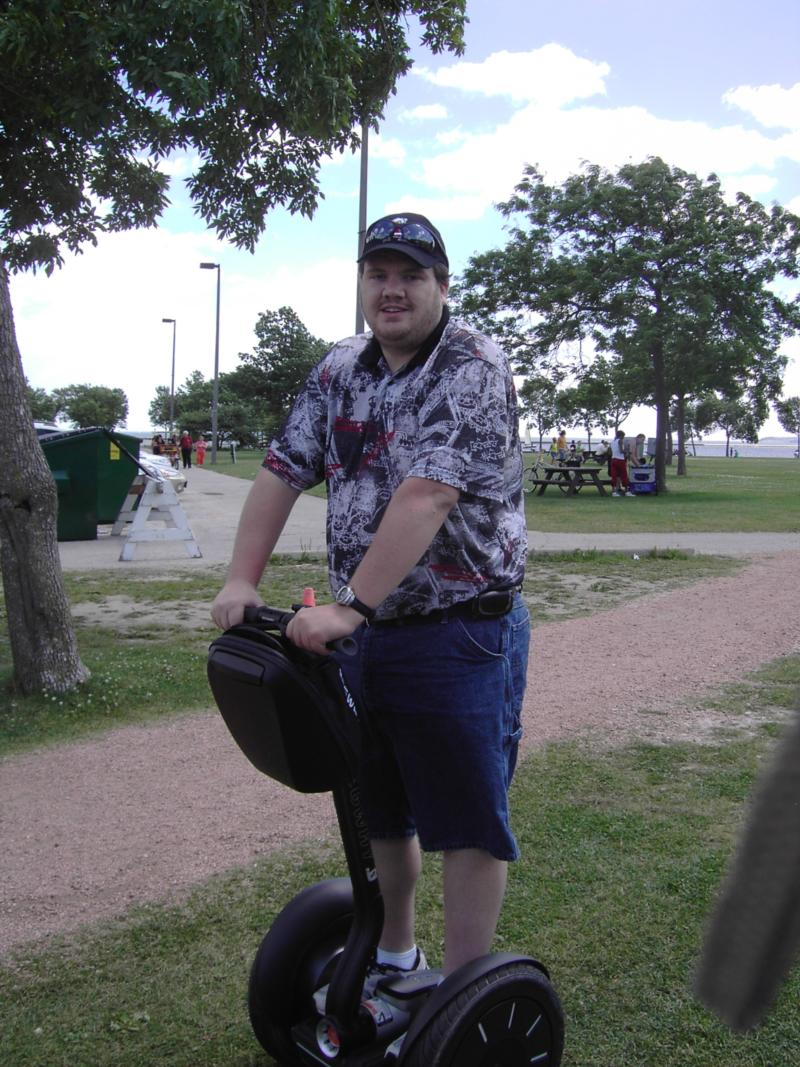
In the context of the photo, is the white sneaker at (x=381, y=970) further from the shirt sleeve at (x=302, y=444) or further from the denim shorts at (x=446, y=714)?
the shirt sleeve at (x=302, y=444)

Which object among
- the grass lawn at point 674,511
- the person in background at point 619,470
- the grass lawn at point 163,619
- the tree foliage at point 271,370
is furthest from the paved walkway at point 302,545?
the tree foliage at point 271,370

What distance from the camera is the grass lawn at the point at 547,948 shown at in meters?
2.67

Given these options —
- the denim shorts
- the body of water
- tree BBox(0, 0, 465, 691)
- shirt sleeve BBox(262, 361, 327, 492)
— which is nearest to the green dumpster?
tree BBox(0, 0, 465, 691)

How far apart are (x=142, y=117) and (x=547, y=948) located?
5.33 metres

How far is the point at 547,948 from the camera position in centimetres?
311

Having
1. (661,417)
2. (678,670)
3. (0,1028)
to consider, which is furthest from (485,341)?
(661,417)

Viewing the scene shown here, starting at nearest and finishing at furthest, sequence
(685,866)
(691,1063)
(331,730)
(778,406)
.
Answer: (331,730)
(691,1063)
(685,866)
(778,406)

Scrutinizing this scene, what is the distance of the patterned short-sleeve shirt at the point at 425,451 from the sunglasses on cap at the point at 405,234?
0.18 m

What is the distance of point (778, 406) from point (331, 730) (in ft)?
85.5

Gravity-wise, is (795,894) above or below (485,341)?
below

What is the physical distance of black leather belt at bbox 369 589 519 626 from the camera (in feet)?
7.58

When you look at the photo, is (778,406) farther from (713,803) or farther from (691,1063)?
(691,1063)

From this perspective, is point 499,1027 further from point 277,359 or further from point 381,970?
point 277,359

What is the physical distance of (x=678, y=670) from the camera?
258 inches
